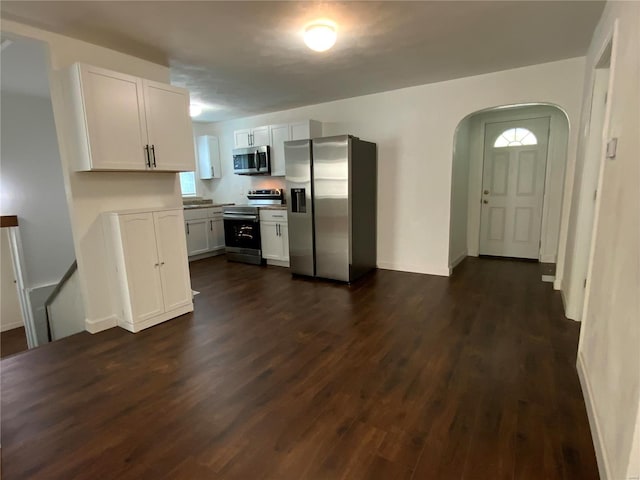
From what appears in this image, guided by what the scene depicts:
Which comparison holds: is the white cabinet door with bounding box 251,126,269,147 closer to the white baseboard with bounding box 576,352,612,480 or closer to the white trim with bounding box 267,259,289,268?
the white trim with bounding box 267,259,289,268

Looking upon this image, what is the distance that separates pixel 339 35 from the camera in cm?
279

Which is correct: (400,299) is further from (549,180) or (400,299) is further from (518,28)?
(549,180)

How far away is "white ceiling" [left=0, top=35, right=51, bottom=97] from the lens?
283 cm

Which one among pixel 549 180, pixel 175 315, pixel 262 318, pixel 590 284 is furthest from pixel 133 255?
pixel 549 180

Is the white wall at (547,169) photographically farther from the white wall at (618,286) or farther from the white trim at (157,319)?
the white trim at (157,319)

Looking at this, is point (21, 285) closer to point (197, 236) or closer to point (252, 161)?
point (197, 236)

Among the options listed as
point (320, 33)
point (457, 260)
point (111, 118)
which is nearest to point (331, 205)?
point (320, 33)

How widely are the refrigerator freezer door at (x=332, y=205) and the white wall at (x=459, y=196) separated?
149 cm

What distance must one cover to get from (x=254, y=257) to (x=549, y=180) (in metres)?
4.82

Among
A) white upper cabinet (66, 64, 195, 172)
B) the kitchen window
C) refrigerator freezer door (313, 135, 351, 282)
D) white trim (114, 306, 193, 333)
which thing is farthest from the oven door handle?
white trim (114, 306, 193, 333)

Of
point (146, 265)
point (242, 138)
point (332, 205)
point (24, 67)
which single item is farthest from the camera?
point (242, 138)

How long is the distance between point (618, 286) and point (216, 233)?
5.72m

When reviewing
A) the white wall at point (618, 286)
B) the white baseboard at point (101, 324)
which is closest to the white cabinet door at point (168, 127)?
the white baseboard at point (101, 324)

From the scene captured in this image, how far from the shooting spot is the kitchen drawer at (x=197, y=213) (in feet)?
18.3
